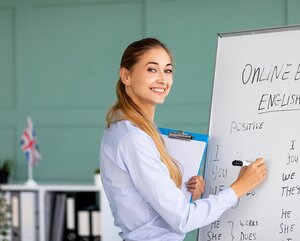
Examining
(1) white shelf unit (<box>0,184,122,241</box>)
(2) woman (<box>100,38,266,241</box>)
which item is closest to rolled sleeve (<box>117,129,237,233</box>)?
(2) woman (<box>100,38,266,241</box>)

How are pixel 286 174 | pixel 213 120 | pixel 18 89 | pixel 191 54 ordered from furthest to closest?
pixel 18 89 < pixel 191 54 < pixel 213 120 < pixel 286 174

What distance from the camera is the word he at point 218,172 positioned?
231cm

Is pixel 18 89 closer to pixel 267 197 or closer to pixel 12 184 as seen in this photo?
pixel 12 184

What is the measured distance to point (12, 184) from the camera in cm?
433

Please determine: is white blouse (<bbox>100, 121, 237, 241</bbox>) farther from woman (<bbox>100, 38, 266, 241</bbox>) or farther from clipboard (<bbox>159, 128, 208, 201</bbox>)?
clipboard (<bbox>159, 128, 208, 201</bbox>)

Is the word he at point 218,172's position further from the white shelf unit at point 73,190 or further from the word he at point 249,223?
the white shelf unit at point 73,190

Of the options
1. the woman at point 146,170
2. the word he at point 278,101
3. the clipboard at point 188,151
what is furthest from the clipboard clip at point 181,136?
the word he at point 278,101

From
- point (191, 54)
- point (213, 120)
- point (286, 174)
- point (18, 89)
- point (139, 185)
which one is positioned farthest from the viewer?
point (18, 89)

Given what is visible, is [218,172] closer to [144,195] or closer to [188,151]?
[188,151]


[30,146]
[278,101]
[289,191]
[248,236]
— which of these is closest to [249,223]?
[248,236]

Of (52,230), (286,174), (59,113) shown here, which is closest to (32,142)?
(59,113)

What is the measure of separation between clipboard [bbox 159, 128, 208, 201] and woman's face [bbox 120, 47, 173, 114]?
241mm

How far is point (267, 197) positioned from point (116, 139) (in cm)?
58

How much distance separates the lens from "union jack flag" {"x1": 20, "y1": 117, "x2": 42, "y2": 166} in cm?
429
